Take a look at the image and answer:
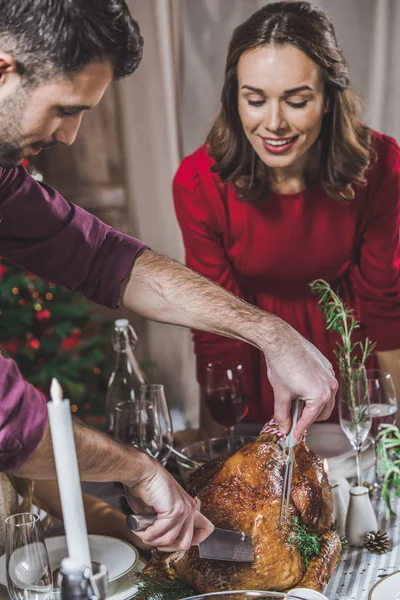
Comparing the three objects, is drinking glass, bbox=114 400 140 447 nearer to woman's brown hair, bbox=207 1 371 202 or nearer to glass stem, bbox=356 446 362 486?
glass stem, bbox=356 446 362 486

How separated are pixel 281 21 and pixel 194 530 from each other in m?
1.42

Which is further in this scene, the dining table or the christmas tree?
the christmas tree

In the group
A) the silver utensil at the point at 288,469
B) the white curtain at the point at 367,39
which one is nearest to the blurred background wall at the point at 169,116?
the white curtain at the point at 367,39

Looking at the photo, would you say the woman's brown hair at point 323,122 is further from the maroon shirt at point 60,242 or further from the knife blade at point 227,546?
the knife blade at point 227,546

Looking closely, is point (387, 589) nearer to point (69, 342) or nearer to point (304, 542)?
point (304, 542)

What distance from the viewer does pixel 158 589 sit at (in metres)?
1.07

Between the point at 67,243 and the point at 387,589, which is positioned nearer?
the point at 387,589

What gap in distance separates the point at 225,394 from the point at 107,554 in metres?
0.44

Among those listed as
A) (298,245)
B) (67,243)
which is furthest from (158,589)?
(298,245)

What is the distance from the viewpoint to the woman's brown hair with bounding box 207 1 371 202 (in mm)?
2014

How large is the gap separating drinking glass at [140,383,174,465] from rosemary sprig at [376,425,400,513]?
354 millimetres

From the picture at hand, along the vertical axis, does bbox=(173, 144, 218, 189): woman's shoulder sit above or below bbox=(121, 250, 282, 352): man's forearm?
above

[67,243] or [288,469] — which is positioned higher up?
[67,243]

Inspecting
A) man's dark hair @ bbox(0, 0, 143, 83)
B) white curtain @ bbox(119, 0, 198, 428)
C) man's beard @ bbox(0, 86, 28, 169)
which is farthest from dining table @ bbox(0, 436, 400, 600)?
white curtain @ bbox(119, 0, 198, 428)
